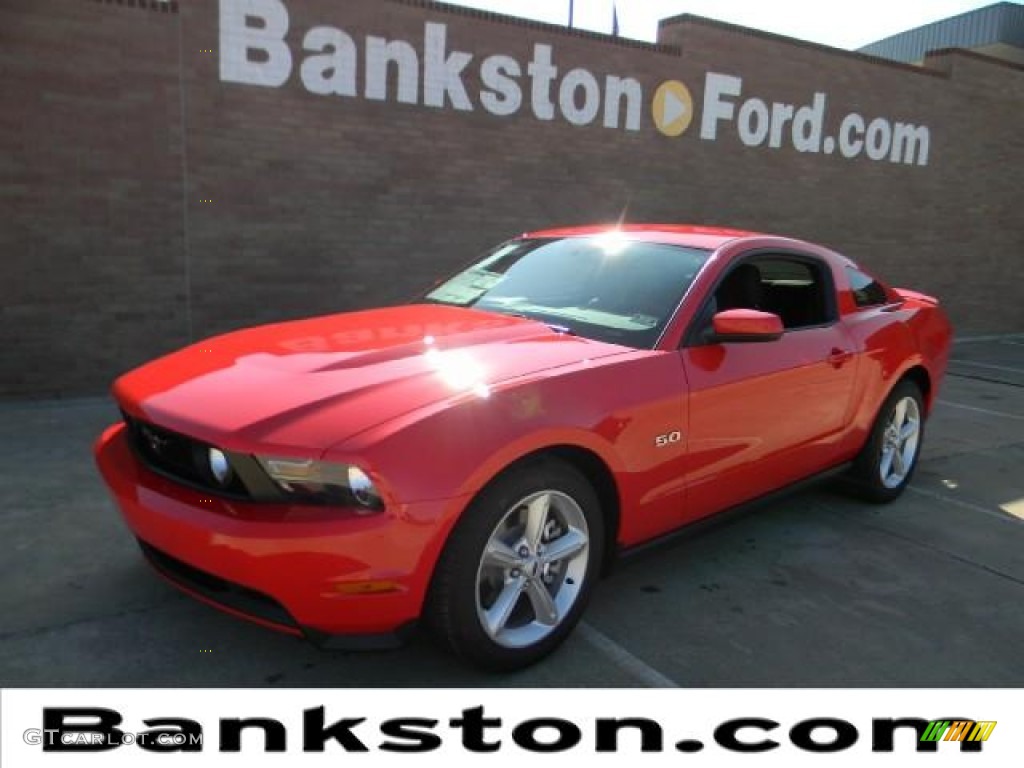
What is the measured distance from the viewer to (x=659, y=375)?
3.34m

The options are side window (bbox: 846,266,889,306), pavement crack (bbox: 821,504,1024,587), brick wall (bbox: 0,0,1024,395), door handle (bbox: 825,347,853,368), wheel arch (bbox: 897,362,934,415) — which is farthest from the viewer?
brick wall (bbox: 0,0,1024,395)

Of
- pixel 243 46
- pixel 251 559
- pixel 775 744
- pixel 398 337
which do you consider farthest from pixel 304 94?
pixel 775 744

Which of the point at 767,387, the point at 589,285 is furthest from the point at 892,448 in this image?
→ the point at 589,285

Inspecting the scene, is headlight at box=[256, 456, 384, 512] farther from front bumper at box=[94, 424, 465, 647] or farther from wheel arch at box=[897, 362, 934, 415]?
wheel arch at box=[897, 362, 934, 415]

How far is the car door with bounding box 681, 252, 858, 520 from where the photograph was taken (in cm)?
355

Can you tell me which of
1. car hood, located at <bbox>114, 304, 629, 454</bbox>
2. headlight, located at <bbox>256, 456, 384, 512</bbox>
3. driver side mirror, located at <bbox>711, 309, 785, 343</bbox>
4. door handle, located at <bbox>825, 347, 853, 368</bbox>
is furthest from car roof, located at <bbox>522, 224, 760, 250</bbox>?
headlight, located at <bbox>256, 456, 384, 512</bbox>

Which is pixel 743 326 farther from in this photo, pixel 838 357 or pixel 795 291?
pixel 795 291

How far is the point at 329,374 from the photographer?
2.95 metres

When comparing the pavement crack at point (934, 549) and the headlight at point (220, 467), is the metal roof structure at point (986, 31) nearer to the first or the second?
the pavement crack at point (934, 549)

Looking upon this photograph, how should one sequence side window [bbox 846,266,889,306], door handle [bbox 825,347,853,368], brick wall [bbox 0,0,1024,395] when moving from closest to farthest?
door handle [bbox 825,347,853,368] < side window [bbox 846,266,889,306] < brick wall [bbox 0,0,1024,395]

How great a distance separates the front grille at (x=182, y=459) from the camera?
2.68 m

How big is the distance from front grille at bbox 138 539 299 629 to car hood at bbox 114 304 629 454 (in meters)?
0.44

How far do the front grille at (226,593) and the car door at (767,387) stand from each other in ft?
5.67

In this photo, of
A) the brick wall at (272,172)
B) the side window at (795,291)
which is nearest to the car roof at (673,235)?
the side window at (795,291)
